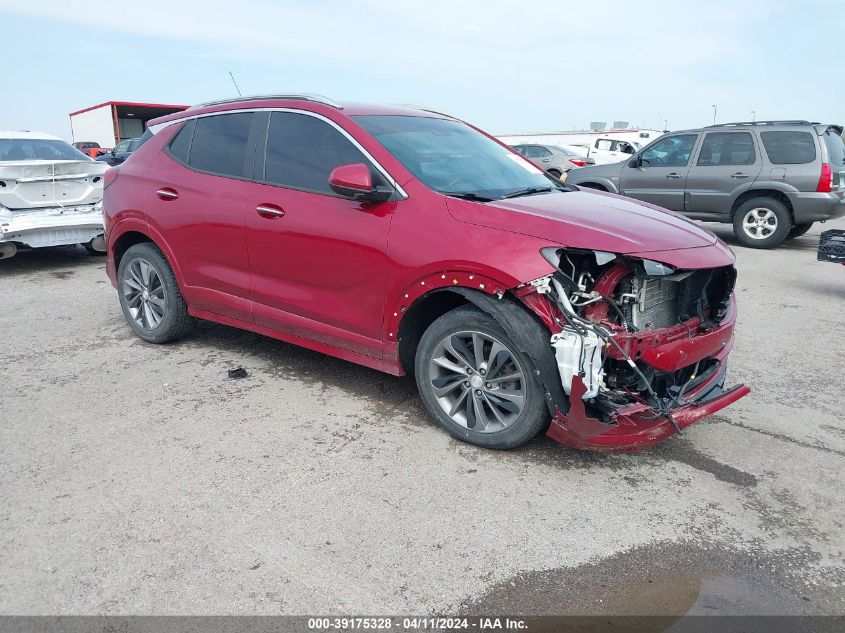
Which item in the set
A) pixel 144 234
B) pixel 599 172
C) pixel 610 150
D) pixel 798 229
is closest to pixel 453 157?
pixel 144 234

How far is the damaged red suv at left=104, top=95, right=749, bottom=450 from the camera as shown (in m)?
3.23

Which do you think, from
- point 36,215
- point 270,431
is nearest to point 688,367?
point 270,431

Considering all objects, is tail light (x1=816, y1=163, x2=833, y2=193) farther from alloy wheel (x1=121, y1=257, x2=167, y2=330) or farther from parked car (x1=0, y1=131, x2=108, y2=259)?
parked car (x1=0, y1=131, x2=108, y2=259)

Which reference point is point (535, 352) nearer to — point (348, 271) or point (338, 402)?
point (348, 271)

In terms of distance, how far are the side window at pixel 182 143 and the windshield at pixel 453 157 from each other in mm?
1497

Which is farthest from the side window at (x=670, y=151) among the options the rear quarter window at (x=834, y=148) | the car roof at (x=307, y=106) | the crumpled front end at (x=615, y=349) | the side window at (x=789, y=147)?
the crumpled front end at (x=615, y=349)

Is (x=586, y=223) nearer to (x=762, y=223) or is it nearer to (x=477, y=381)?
(x=477, y=381)

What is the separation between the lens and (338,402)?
422cm

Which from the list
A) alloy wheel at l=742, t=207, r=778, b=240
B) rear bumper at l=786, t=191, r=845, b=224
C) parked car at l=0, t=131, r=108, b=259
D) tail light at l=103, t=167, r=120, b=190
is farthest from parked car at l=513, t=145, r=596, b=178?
tail light at l=103, t=167, r=120, b=190

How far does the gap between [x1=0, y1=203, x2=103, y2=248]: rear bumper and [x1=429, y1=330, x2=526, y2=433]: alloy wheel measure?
6173mm

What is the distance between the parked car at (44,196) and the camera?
760cm

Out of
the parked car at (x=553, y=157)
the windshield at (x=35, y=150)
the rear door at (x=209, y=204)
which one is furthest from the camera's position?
the parked car at (x=553, y=157)

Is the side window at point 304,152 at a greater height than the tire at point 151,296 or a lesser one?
greater

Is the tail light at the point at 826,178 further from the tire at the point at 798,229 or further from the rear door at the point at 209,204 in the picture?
the rear door at the point at 209,204
